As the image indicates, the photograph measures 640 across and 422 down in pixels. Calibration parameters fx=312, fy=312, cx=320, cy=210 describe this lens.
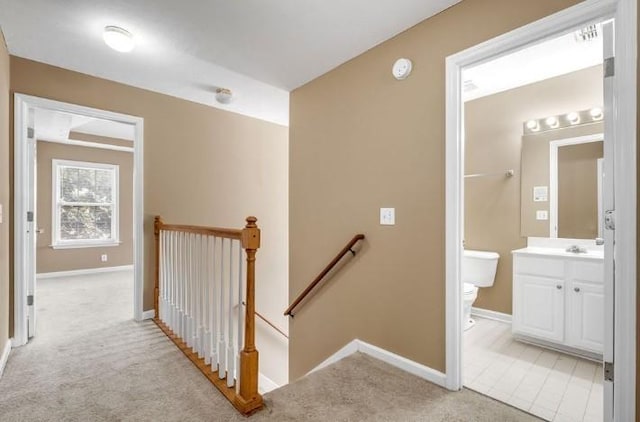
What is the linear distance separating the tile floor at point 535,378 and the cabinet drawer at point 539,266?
0.64 meters

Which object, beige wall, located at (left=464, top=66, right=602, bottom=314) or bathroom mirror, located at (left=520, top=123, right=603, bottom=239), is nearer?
bathroom mirror, located at (left=520, top=123, right=603, bottom=239)

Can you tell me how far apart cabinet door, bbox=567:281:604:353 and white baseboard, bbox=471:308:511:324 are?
82 centimetres

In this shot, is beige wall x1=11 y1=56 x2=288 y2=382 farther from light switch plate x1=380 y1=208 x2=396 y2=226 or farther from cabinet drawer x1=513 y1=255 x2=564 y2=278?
cabinet drawer x1=513 y1=255 x2=564 y2=278

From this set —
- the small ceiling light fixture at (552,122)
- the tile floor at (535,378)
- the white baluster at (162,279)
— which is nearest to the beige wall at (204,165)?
the white baluster at (162,279)

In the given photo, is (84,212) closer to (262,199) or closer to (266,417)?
(262,199)

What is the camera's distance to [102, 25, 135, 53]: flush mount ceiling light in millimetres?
2066

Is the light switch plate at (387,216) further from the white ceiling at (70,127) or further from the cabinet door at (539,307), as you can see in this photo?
the white ceiling at (70,127)

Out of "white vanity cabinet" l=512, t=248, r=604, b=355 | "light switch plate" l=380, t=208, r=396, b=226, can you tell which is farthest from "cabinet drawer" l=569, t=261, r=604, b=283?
"light switch plate" l=380, t=208, r=396, b=226

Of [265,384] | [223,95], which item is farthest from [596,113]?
[265,384]

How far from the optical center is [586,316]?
2420mm

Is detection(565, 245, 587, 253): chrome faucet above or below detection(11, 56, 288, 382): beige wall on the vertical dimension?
below

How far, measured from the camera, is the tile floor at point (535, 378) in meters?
1.82

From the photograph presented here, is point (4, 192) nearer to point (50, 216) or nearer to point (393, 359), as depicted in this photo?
point (393, 359)

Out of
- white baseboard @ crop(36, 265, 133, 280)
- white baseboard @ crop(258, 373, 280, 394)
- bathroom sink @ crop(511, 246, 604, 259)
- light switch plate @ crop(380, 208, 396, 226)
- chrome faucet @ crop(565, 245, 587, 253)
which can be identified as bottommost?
white baseboard @ crop(258, 373, 280, 394)
